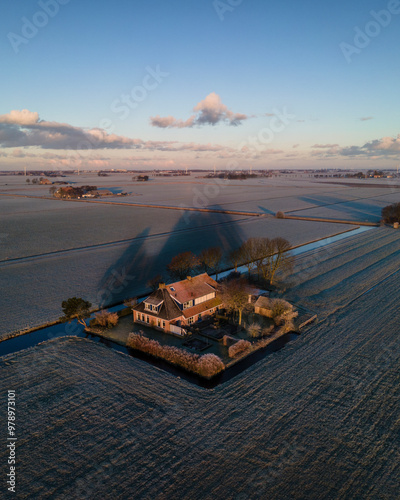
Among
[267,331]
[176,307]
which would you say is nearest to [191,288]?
[176,307]

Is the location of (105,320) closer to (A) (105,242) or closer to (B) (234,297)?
(B) (234,297)

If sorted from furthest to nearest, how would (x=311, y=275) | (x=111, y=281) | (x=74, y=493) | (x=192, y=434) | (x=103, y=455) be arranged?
1. (x=311, y=275)
2. (x=111, y=281)
3. (x=192, y=434)
4. (x=103, y=455)
5. (x=74, y=493)

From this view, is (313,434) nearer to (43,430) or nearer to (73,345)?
(43,430)

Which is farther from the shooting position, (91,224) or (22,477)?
(91,224)

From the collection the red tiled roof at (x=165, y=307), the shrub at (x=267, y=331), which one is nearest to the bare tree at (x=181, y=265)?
the red tiled roof at (x=165, y=307)

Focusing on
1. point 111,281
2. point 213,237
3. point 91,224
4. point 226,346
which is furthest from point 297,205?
point 226,346
